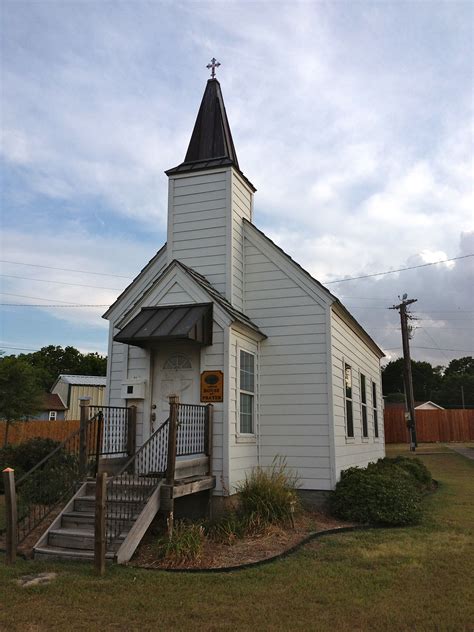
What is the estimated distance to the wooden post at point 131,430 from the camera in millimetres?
9587

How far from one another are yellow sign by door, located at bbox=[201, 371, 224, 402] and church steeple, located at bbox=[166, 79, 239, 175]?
4516 mm

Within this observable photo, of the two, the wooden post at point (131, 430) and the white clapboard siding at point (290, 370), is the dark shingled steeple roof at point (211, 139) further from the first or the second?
the wooden post at point (131, 430)

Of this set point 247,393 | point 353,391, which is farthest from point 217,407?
point 353,391

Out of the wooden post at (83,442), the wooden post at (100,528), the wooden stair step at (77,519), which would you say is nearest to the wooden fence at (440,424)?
the wooden post at (83,442)

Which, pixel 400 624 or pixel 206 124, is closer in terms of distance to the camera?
pixel 400 624

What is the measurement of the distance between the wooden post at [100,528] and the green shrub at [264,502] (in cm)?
265

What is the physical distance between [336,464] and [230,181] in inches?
239

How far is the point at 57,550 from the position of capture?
7.04 metres

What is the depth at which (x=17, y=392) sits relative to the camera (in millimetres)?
22078

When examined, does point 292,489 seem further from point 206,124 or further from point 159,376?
point 206,124

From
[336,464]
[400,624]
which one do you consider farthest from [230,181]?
[400,624]

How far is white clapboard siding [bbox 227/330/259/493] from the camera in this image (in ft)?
30.6

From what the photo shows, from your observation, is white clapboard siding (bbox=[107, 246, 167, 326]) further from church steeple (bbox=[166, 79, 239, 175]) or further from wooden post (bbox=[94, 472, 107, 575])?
wooden post (bbox=[94, 472, 107, 575])

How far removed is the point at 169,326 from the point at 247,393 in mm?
2099
